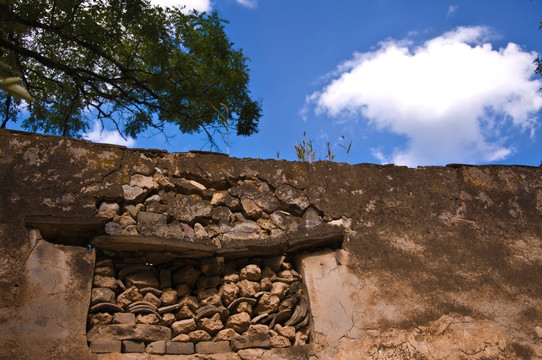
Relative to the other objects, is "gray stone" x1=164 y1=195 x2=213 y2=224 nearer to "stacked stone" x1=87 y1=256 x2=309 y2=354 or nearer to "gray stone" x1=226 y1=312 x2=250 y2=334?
"stacked stone" x1=87 y1=256 x2=309 y2=354

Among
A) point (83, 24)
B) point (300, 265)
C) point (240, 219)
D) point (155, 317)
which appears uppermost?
Result: point (83, 24)

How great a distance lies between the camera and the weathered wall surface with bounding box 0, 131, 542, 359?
287 cm

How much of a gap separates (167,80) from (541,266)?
14.0ft

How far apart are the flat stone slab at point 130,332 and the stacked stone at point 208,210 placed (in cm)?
54

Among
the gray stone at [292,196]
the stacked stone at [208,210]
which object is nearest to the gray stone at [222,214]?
the stacked stone at [208,210]

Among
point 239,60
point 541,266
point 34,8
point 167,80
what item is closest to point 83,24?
point 34,8

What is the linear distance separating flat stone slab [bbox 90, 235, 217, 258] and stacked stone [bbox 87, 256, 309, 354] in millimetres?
82

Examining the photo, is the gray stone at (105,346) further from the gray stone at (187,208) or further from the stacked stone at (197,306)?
the gray stone at (187,208)

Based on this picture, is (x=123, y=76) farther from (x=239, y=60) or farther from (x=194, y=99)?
(x=239, y=60)

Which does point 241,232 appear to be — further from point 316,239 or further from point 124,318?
point 124,318

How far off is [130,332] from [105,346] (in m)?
0.15

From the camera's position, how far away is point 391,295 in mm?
3328

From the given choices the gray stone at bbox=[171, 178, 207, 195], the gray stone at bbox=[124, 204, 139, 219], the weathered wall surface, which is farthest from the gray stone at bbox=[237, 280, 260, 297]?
the gray stone at bbox=[124, 204, 139, 219]

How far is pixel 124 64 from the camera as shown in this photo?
6.34 m
